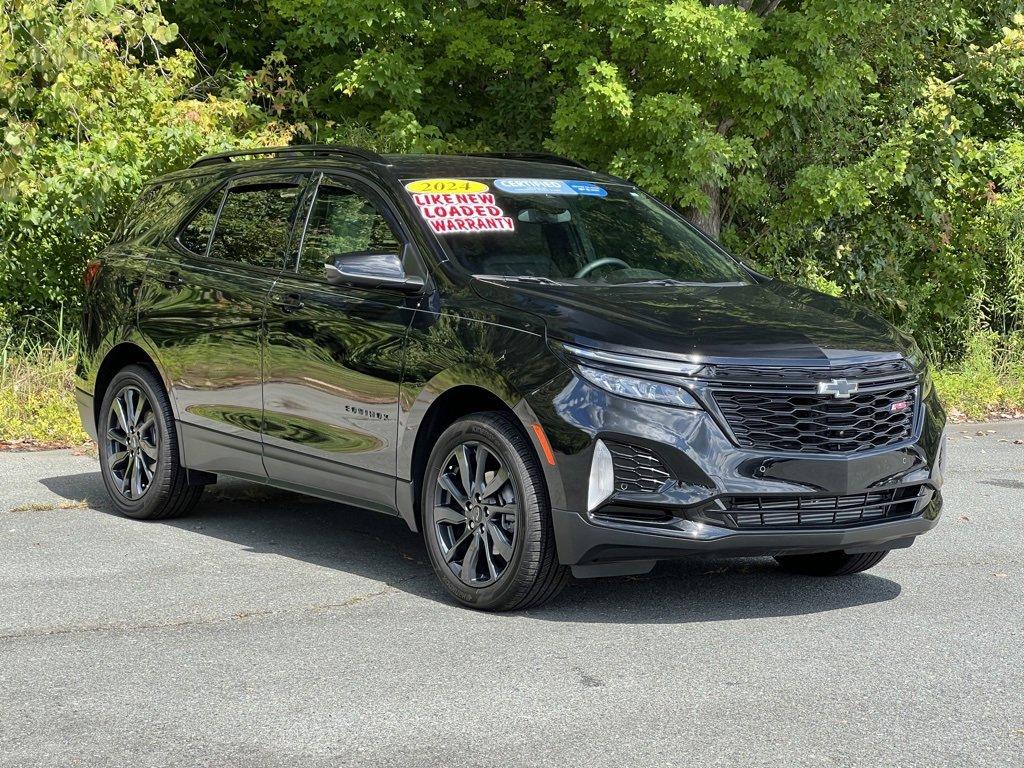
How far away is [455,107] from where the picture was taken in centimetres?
1602

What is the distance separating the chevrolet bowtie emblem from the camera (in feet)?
18.9

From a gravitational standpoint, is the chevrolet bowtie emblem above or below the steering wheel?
below

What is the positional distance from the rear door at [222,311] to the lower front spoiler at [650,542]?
6.64 feet

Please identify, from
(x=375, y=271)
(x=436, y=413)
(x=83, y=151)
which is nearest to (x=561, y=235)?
(x=375, y=271)

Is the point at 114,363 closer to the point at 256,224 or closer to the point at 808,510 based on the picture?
the point at 256,224

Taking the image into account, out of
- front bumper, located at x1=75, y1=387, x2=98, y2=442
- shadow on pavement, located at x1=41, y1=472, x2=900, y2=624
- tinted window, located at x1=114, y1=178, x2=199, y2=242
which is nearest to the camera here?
shadow on pavement, located at x1=41, y1=472, x2=900, y2=624

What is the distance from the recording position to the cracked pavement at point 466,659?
4492 millimetres

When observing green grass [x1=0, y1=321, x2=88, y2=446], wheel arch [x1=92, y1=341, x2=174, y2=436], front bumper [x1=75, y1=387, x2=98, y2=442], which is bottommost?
green grass [x1=0, y1=321, x2=88, y2=446]

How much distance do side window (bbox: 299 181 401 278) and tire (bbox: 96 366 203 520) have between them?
1368 millimetres

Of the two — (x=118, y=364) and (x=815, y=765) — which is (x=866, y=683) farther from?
(x=118, y=364)

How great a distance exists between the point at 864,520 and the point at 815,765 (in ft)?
5.96

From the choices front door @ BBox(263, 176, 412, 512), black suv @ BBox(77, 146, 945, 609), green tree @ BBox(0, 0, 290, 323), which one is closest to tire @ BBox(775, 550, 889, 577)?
black suv @ BBox(77, 146, 945, 609)

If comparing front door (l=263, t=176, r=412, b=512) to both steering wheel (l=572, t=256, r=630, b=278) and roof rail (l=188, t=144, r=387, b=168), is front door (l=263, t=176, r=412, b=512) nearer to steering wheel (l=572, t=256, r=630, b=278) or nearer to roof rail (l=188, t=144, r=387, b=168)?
roof rail (l=188, t=144, r=387, b=168)

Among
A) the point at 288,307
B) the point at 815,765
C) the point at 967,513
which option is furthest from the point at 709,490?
the point at 967,513
